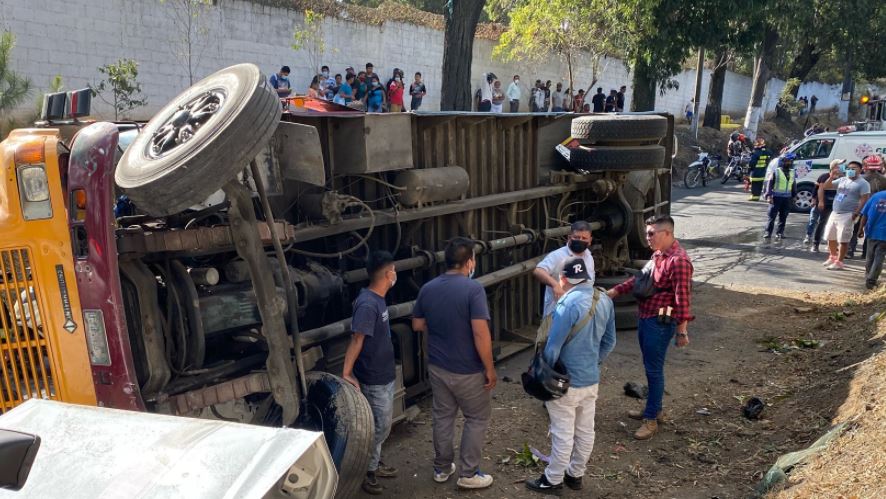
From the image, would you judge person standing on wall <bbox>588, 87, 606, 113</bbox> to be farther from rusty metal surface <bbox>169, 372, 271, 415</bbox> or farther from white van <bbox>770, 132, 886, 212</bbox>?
rusty metal surface <bbox>169, 372, 271, 415</bbox>

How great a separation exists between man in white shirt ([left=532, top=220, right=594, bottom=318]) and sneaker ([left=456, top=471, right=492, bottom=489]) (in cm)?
123

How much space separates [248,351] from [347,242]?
4.59ft

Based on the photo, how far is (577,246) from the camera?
5520 mm

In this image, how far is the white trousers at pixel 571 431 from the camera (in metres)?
4.70

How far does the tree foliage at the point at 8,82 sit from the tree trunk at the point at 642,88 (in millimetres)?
13238

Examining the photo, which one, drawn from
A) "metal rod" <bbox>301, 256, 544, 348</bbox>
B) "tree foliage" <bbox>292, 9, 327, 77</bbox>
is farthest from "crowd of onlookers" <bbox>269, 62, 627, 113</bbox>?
"metal rod" <bbox>301, 256, 544, 348</bbox>

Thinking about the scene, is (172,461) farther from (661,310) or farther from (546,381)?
(661,310)

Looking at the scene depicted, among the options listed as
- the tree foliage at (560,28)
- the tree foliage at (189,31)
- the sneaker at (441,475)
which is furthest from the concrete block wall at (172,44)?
the sneaker at (441,475)

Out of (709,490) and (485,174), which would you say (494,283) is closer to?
(485,174)

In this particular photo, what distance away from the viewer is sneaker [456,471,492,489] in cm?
479

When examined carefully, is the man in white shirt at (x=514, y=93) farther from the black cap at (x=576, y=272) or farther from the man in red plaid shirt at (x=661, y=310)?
the black cap at (x=576, y=272)

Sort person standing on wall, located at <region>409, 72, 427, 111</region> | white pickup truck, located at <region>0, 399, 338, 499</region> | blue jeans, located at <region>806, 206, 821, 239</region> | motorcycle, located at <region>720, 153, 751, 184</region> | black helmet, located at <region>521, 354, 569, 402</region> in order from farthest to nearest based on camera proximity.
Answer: motorcycle, located at <region>720, 153, 751, 184</region>, person standing on wall, located at <region>409, 72, 427, 111</region>, blue jeans, located at <region>806, 206, 821, 239</region>, black helmet, located at <region>521, 354, 569, 402</region>, white pickup truck, located at <region>0, 399, 338, 499</region>

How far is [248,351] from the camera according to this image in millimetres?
4762

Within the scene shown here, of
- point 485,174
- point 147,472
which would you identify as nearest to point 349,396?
point 147,472
